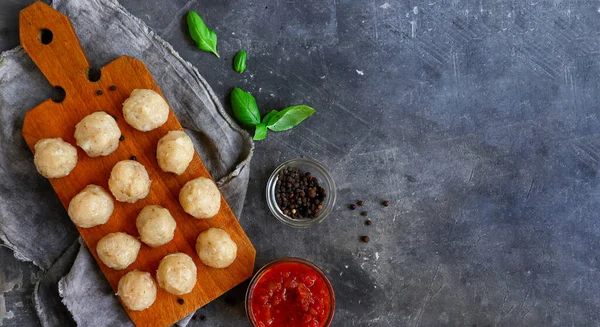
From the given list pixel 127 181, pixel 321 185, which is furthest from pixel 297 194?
pixel 127 181

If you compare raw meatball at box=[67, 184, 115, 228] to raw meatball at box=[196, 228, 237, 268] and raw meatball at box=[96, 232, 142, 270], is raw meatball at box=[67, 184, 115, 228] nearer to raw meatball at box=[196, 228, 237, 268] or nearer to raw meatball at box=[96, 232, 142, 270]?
raw meatball at box=[96, 232, 142, 270]

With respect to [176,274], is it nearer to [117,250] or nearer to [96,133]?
[117,250]

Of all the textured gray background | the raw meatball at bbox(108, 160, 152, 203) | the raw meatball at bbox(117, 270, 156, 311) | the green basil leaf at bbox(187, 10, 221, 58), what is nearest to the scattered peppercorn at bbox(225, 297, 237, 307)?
the textured gray background

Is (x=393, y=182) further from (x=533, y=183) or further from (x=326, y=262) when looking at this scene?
(x=533, y=183)

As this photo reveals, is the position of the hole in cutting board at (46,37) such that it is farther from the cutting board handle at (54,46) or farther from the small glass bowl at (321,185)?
the small glass bowl at (321,185)

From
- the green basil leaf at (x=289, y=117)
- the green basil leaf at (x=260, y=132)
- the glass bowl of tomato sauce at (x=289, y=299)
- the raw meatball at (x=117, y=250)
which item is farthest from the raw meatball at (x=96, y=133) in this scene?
the glass bowl of tomato sauce at (x=289, y=299)

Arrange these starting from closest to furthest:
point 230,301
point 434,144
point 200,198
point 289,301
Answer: point 200,198 < point 289,301 < point 230,301 < point 434,144
